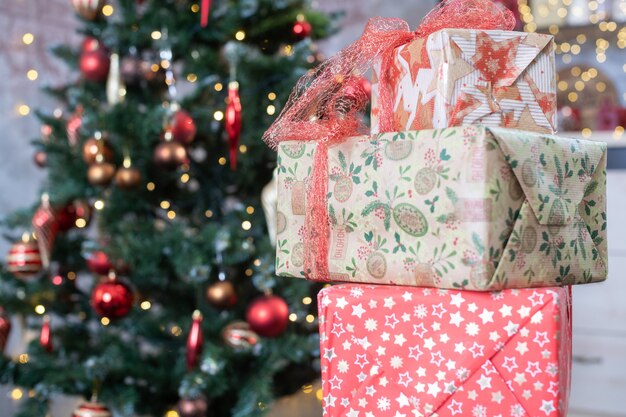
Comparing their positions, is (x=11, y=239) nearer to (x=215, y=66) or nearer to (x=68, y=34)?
(x=215, y=66)

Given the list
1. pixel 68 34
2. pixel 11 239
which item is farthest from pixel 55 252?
pixel 68 34

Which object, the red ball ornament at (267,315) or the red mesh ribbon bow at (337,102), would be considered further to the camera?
the red ball ornament at (267,315)

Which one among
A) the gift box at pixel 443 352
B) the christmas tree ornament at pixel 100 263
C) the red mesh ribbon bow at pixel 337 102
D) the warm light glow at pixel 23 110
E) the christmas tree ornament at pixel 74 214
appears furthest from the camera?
the warm light glow at pixel 23 110

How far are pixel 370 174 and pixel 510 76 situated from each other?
195mm

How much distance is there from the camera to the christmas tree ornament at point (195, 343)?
1.70m

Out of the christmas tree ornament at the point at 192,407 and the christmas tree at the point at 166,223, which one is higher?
the christmas tree at the point at 166,223

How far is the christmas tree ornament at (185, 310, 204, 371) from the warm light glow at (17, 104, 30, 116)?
1.05 m

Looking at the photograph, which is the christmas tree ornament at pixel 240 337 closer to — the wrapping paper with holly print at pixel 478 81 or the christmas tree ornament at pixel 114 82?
the christmas tree ornament at pixel 114 82

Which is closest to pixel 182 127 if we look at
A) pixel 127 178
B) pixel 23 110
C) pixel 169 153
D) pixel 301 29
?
pixel 169 153

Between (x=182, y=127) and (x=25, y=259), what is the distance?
19.0 inches

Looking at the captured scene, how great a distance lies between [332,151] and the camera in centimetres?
94

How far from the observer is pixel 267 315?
1.69 m

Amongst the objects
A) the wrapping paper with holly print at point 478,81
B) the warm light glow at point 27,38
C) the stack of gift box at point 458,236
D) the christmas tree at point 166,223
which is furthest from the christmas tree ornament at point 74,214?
the wrapping paper with holly print at point 478,81

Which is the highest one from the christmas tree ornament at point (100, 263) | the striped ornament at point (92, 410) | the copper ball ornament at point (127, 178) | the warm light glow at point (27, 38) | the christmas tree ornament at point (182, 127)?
the warm light glow at point (27, 38)
